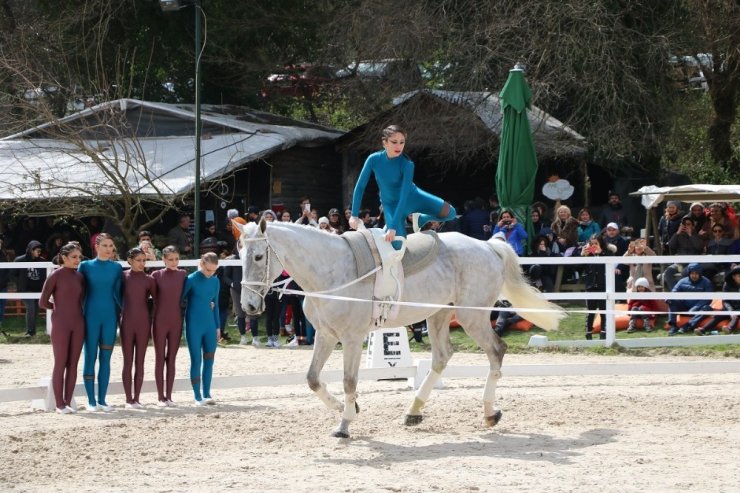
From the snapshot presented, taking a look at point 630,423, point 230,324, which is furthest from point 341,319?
point 230,324

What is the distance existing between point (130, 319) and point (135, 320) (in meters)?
0.05

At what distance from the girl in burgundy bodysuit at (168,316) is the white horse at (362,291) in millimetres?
2159

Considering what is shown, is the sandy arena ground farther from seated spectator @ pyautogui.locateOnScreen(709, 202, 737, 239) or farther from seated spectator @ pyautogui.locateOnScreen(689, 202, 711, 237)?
seated spectator @ pyautogui.locateOnScreen(689, 202, 711, 237)

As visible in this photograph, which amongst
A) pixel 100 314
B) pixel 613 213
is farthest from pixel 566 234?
pixel 100 314

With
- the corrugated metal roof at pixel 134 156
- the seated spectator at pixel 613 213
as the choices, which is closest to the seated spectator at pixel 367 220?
the corrugated metal roof at pixel 134 156

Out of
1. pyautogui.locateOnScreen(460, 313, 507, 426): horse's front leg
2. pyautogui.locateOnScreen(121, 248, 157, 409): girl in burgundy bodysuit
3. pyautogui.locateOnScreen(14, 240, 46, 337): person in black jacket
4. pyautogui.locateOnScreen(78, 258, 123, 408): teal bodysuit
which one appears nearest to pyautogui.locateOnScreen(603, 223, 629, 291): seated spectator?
pyautogui.locateOnScreen(460, 313, 507, 426): horse's front leg

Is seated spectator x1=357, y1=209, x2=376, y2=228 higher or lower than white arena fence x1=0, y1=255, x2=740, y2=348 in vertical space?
higher

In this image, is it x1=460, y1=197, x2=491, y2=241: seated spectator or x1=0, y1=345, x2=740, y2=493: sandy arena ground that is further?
x1=460, y1=197, x2=491, y2=241: seated spectator

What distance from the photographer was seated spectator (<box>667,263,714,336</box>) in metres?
14.9

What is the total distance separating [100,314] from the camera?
1041 cm

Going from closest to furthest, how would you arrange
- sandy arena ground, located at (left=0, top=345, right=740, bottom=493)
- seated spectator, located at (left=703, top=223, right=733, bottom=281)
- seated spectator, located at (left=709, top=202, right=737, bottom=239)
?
sandy arena ground, located at (left=0, top=345, right=740, bottom=493) → seated spectator, located at (left=703, top=223, right=733, bottom=281) → seated spectator, located at (left=709, top=202, right=737, bottom=239)

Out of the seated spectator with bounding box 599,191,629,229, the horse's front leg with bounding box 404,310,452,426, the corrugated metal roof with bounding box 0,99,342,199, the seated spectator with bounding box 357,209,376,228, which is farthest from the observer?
the corrugated metal roof with bounding box 0,99,342,199

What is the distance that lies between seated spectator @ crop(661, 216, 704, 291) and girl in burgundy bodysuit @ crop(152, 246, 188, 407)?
25.9ft

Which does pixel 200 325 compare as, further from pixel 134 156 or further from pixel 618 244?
pixel 134 156
